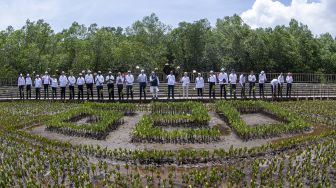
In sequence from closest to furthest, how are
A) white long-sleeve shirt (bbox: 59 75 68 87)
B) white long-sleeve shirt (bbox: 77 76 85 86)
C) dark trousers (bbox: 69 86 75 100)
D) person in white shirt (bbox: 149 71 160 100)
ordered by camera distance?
person in white shirt (bbox: 149 71 160 100)
white long-sleeve shirt (bbox: 77 76 85 86)
white long-sleeve shirt (bbox: 59 75 68 87)
dark trousers (bbox: 69 86 75 100)

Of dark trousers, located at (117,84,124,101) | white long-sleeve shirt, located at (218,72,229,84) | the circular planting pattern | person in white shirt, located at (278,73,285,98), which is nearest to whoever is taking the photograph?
the circular planting pattern

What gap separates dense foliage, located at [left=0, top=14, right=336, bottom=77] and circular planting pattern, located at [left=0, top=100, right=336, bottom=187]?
2467 centimetres

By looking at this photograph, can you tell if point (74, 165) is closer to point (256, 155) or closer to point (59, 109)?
point (256, 155)

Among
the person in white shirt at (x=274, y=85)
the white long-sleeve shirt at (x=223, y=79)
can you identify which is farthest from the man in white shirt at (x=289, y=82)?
the white long-sleeve shirt at (x=223, y=79)

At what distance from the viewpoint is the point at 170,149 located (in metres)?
15.8

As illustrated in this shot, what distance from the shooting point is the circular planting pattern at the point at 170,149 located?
12.0 m

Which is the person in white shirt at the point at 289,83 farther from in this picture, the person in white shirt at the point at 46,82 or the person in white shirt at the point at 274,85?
the person in white shirt at the point at 46,82

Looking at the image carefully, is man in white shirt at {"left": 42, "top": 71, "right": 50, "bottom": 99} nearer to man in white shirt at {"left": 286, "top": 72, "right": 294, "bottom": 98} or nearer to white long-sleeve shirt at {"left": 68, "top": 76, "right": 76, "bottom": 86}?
white long-sleeve shirt at {"left": 68, "top": 76, "right": 76, "bottom": 86}

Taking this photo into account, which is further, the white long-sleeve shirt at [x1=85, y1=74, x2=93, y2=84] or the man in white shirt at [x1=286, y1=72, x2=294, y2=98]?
the man in white shirt at [x1=286, y1=72, x2=294, y2=98]

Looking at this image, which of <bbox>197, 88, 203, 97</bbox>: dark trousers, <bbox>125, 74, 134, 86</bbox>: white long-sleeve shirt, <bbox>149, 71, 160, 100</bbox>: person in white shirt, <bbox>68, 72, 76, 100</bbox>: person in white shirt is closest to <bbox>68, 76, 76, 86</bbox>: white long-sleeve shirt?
<bbox>68, 72, 76, 100</bbox>: person in white shirt

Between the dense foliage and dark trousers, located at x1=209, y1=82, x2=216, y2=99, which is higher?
the dense foliage

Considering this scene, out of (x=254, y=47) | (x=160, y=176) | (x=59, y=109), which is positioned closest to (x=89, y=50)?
(x=254, y=47)

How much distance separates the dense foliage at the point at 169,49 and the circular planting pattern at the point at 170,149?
971 inches

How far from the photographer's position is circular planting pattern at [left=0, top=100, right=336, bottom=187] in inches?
471
